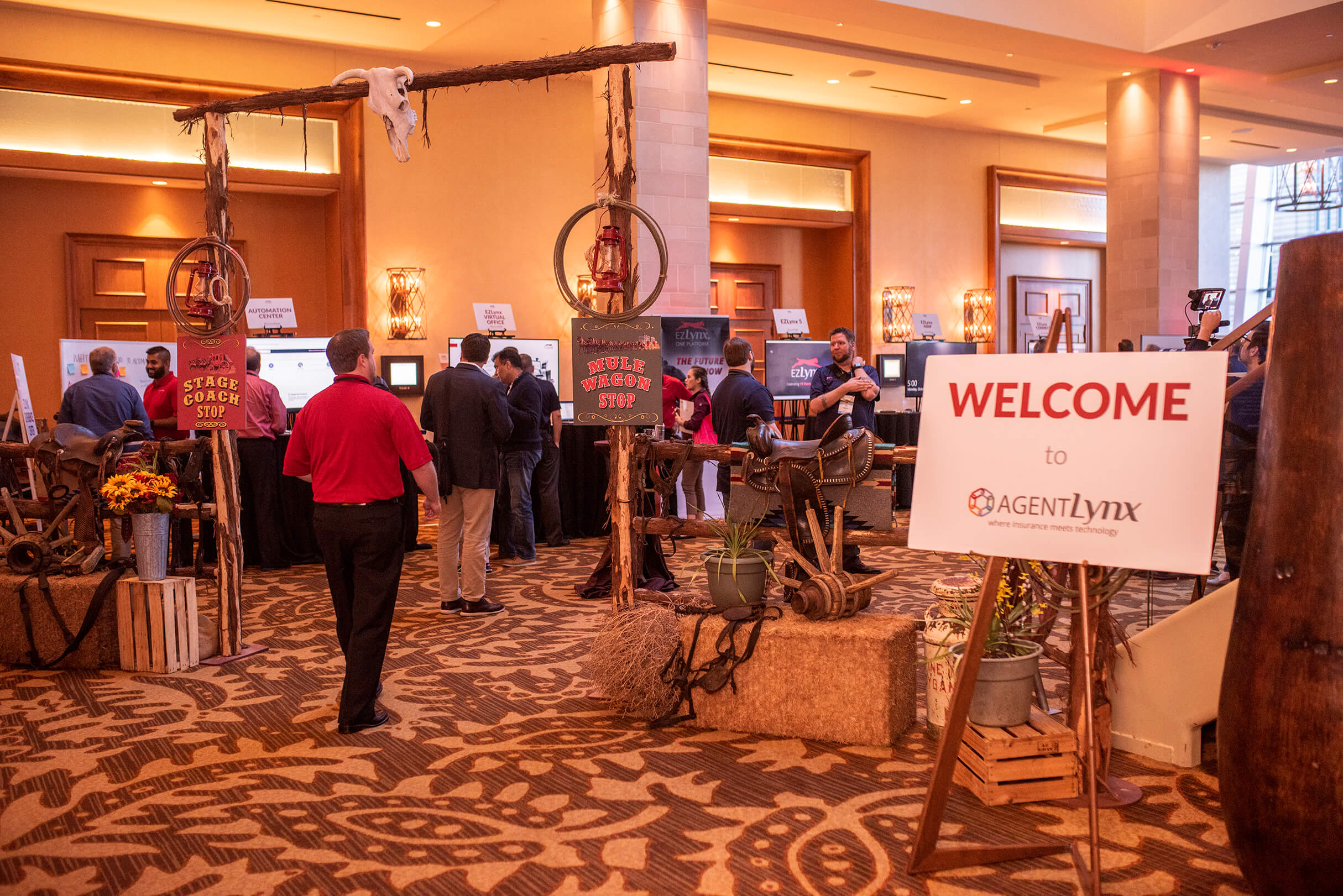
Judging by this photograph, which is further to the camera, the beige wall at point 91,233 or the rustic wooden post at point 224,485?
the beige wall at point 91,233

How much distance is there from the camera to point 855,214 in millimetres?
14133

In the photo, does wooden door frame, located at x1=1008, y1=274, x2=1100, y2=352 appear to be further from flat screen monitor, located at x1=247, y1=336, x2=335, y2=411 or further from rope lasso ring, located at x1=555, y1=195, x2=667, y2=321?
rope lasso ring, located at x1=555, y1=195, x2=667, y2=321

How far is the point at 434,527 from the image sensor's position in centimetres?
995

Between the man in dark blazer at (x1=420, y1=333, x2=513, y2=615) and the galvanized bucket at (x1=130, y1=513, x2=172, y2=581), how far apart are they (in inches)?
61.1

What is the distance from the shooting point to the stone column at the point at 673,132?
8727 mm

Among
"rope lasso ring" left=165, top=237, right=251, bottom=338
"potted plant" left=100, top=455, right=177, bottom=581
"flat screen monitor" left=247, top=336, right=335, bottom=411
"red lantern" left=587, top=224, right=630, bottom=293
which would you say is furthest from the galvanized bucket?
"flat screen monitor" left=247, top=336, right=335, bottom=411

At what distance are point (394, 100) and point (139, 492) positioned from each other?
7.30ft

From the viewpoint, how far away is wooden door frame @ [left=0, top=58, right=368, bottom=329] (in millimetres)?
9508

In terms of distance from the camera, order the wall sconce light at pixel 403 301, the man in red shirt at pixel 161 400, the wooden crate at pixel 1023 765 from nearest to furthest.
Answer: the wooden crate at pixel 1023 765 < the man in red shirt at pixel 161 400 < the wall sconce light at pixel 403 301

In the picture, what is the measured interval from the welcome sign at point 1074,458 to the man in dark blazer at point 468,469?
3.83 m

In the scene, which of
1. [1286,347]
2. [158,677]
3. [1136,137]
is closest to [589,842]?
[1286,347]

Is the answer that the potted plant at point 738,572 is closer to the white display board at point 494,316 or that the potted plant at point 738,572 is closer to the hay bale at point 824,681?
the hay bale at point 824,681

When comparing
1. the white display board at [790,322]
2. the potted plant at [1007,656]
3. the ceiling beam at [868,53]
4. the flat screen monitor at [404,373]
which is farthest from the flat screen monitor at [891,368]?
the potted plant at [1007,656]

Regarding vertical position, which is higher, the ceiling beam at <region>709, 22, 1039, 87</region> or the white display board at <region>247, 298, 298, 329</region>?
the ceiling beam at <region>709, 22, 1039, 87</region>
